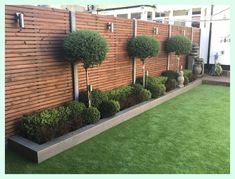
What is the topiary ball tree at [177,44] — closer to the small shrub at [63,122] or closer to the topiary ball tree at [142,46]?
the topiary ball tree at [142,46]

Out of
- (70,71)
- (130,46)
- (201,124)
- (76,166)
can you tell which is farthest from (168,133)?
(130,46)

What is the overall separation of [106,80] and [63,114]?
209 cm

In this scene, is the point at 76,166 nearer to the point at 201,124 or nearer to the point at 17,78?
the point at 17,78

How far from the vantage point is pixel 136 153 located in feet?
13.6

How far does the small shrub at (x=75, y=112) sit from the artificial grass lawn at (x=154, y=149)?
1.37 feet

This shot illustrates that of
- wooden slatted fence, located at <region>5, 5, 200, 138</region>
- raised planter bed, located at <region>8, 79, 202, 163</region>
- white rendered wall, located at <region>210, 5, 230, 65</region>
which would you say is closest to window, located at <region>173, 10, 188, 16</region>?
white rendered wall, located at <region>210, 5, 230, 65</region>

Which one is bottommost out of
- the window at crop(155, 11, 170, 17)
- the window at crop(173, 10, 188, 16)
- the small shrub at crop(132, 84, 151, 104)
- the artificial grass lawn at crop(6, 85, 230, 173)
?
the artificial grass lawn at crop(6, 85, 230, 173)

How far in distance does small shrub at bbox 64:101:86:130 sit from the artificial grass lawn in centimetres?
42

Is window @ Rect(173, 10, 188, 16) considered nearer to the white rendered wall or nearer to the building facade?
the building facade

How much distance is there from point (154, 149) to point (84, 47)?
2.40 m

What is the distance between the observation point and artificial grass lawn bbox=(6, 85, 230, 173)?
3.68 meters

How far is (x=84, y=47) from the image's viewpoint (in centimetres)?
480

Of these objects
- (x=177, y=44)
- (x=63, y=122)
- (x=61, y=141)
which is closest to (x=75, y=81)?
(x=63, y=122)

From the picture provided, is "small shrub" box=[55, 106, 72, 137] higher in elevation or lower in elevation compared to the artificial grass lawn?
higher
